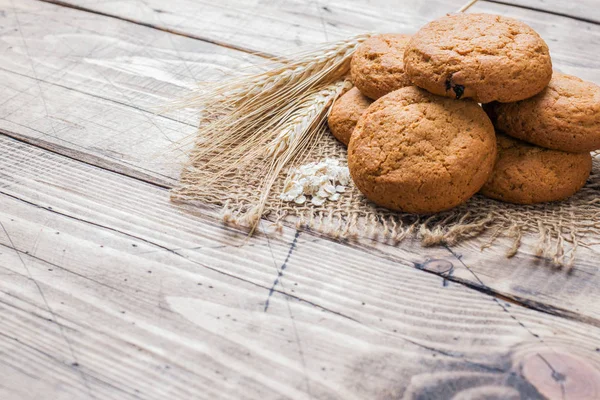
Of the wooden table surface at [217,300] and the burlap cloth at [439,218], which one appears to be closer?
the wooden table surface at [217,300]

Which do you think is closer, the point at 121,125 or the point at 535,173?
the point at 535,173

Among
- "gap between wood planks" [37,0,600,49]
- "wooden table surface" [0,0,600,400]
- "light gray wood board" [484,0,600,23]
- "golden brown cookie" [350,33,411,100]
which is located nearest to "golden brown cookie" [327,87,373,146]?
"golden brown cookie" [350,33,411,100]

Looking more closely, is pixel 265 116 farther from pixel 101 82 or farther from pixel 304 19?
pixel 304 19

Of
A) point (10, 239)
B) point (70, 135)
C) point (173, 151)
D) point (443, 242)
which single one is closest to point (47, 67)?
point (70, 135)

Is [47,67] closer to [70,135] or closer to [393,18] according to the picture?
[70,135]

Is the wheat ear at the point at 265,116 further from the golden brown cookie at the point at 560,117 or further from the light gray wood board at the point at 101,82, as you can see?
the golden brown cookie at the point at 560,117

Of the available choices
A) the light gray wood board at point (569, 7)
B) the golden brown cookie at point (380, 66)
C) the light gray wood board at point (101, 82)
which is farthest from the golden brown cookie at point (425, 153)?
the light gray wood board at point (569, 7)

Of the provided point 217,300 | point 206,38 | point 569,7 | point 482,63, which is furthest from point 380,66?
point 569,7
